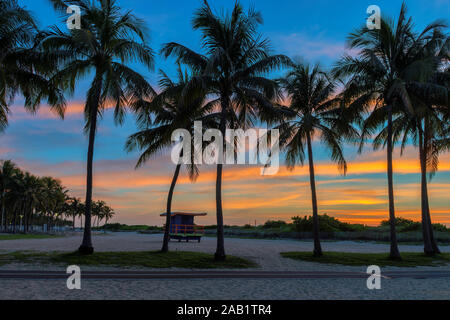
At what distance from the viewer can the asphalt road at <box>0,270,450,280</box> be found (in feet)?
43.7

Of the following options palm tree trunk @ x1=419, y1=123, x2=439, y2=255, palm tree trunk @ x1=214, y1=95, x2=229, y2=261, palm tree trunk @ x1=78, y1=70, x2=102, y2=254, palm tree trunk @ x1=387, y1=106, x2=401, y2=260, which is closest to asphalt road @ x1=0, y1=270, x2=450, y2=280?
palm tree trunk @ x1=214, y1=95, x2=229, y2=261

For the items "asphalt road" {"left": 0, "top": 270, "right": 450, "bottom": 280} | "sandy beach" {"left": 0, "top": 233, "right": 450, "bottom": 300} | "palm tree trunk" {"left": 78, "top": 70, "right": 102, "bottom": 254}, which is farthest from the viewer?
"palm tree trunk" {"left": 78, "top": 70, "right": 102, "bottom": 254}

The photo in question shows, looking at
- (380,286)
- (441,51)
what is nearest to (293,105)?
(441,51)

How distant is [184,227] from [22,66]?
72.6ft

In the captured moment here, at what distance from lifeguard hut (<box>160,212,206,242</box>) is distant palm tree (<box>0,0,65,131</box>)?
18.8 meters

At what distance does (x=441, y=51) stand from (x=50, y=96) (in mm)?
22708

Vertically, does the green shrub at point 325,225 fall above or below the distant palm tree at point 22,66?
below

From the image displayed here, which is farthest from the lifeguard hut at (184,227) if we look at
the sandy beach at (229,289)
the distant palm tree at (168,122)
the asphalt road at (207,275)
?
the sandy beach at (229,289)

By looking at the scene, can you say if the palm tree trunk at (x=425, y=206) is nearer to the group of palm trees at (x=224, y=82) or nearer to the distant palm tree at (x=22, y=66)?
the group of palm trees at (x=224, y=82)

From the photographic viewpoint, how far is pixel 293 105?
935 inches

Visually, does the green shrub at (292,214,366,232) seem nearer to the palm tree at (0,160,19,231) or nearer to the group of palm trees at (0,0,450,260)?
the group of palm trees at (0,0,450,260)

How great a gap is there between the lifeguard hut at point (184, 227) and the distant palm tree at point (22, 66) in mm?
18823

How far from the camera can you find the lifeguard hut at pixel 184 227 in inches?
1469

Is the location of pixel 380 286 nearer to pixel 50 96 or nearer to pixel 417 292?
pixel 417 292
